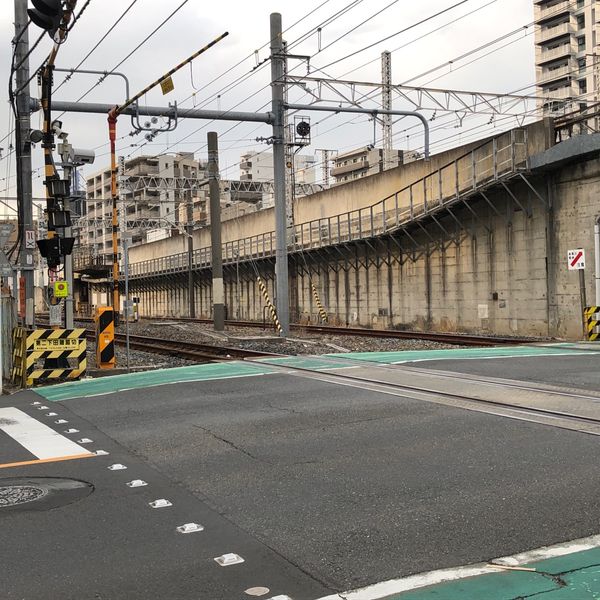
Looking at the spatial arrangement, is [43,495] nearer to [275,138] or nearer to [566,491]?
[566,491]

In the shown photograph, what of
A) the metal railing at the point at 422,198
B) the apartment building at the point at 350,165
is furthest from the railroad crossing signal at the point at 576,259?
the apartment building at the point at 350,165

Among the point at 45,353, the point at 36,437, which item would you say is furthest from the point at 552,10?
the point at 36,437

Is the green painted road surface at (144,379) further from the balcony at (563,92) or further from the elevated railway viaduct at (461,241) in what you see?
the balcony at (563,92)

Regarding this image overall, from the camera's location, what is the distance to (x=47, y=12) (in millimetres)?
9570

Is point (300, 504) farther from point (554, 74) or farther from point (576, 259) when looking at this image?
point (554, 74)

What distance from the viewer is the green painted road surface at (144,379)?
39.9ft

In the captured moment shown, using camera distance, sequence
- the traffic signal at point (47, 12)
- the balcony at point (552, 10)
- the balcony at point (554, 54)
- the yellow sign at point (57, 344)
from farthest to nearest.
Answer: the balcony at point (554, 54) < the balcony at point (552, 10) < the yellow sign at point (57, 344) < the traffic signal at point (47, 12)

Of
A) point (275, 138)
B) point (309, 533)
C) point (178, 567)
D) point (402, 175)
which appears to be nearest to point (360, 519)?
point (309, 533)

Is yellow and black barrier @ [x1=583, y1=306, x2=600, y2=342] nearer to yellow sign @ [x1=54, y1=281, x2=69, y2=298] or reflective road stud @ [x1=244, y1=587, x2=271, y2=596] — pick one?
yellow sign @ [x1=54, y1=281, x2=69, y2=298]

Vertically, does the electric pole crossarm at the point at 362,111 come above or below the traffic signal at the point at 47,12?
above

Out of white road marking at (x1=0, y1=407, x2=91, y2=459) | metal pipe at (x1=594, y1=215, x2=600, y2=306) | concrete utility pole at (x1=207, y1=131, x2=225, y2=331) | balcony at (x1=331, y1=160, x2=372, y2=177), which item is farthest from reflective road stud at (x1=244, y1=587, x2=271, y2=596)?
balcony at (x1=331, y1=160, x2=372, y2=177)

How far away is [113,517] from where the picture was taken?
514 centimetres

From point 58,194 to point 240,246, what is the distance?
36.9 m

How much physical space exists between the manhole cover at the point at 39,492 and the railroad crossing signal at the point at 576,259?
1766 centimetres
